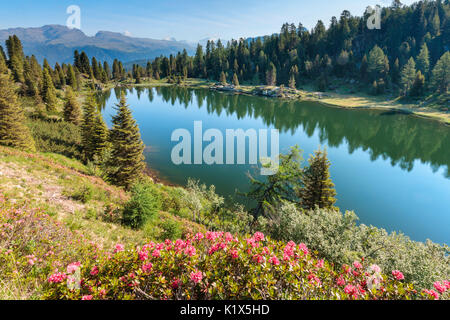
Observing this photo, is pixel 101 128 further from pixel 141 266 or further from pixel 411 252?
pixel 411 252

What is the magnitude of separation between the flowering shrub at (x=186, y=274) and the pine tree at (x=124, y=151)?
15.5 m

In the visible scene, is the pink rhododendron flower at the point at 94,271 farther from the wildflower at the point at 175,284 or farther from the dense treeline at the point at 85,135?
the dense treeline at the point at 85,135

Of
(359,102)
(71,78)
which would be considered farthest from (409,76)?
(71,78)

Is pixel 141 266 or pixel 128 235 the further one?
pixel 128 235

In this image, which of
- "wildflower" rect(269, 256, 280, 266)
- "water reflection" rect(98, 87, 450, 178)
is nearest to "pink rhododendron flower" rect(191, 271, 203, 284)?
"wildflower" rect(269, 256, 280, 266)

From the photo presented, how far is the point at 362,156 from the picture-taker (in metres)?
38.8

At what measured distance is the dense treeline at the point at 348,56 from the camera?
3894 inches

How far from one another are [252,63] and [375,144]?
125 metres

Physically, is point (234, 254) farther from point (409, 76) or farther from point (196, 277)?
point (409, 76)

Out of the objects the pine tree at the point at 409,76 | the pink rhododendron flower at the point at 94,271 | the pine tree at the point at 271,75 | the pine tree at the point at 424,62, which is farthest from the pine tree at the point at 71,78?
the pine tree at the point at 424,62

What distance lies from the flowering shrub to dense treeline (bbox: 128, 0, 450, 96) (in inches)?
4384

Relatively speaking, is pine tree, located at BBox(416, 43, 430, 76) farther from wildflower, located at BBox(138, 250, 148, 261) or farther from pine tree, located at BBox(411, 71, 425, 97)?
wildflower, located at BBox(138, 250, 148, 261)
